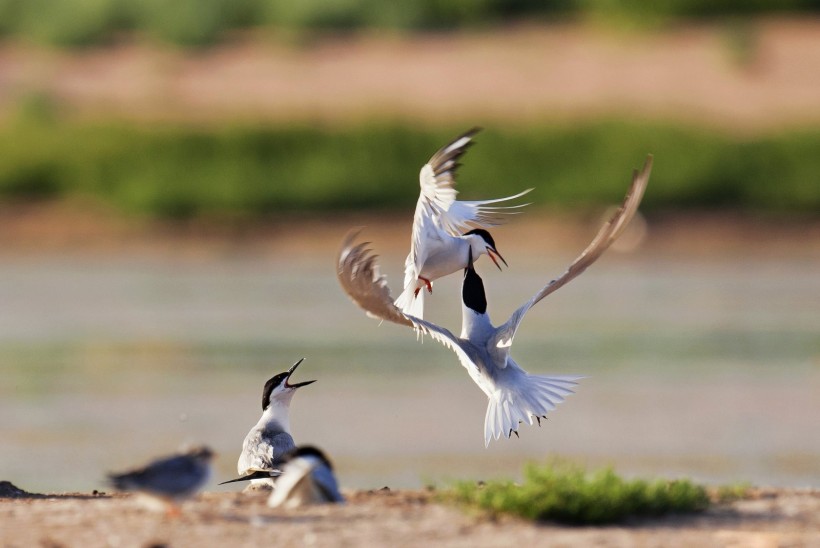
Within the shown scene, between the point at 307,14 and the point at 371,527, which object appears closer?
the point at 371,527

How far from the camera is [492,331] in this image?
895 centimetres

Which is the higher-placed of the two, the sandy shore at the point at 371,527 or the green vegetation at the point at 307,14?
the green vegetation at the point at 307,14

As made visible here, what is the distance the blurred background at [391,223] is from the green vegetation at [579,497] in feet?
4.21

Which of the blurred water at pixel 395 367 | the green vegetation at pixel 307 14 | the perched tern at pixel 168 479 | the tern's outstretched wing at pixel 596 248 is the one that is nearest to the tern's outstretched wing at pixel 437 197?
the tern's outstretched wing at pixel 596 248

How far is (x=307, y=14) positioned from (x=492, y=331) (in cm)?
3192

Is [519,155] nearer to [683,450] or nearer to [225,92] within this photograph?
[225,92]

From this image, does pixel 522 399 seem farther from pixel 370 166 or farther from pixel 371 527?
pixel 370 166

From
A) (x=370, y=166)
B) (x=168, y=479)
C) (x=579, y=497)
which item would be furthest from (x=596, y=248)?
(x=370, y=166)

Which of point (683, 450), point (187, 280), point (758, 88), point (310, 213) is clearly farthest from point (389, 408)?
point (758, 88)

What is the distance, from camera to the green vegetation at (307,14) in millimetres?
39219

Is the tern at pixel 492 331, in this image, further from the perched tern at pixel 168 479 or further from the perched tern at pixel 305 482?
the perched tern at pixel 168 479

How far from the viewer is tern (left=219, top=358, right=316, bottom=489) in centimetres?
890

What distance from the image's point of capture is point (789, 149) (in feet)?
99.3

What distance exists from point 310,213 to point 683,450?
16.6 metres
